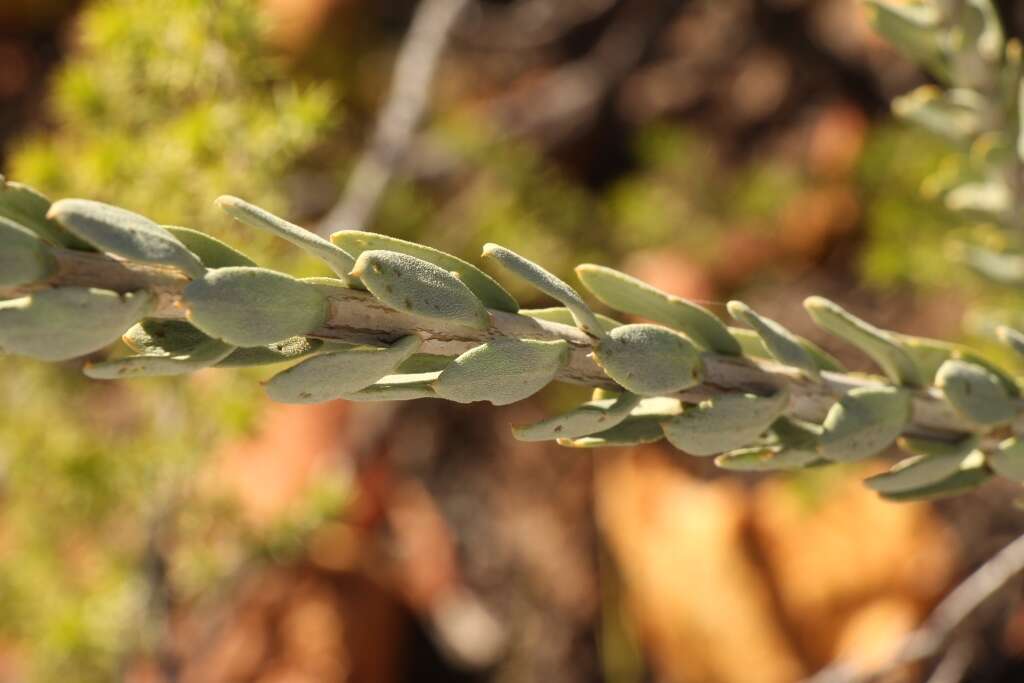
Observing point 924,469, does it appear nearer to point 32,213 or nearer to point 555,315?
point 555,315

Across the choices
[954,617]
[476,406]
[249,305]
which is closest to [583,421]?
[249,305]

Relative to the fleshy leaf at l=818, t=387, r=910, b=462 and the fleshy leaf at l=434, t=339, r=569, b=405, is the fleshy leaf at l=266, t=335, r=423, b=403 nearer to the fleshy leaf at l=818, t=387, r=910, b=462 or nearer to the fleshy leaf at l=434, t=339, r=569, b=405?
the fleshy leaf at l=434, t=339, r=569, b=405

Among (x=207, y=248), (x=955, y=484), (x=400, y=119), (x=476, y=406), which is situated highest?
(x=207, y=248)

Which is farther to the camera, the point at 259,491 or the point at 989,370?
the point at 259,491

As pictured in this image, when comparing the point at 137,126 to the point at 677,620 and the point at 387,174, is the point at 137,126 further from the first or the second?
the point at 677,620

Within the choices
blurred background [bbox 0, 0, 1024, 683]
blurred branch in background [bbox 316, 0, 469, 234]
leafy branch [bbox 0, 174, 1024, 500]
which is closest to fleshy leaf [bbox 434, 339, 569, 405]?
leafy branch [bbox 0, 174, 1024, 500]

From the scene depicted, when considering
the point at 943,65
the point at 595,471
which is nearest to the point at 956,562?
→ the point at 595,471

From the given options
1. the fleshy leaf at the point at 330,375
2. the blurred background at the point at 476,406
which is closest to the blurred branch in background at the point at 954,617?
the blurred background at the point at 476,406

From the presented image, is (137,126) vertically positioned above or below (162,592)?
above
